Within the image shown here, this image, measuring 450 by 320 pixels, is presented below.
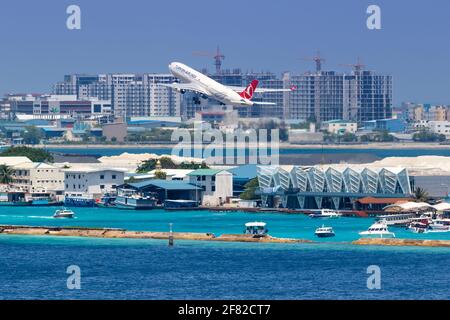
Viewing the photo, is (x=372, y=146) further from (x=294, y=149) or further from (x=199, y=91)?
(x=199, y=91)

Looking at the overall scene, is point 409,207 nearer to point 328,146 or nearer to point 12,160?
point 12,160

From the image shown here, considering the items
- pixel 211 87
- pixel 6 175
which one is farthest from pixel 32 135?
pixel 211 87

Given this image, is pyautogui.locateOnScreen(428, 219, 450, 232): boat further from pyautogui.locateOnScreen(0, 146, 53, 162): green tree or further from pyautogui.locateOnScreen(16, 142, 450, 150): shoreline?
pyautogui.locateOnScreen(16, 142, 450, 150): shoreline

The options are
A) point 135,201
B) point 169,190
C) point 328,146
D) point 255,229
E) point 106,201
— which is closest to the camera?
point 255,229

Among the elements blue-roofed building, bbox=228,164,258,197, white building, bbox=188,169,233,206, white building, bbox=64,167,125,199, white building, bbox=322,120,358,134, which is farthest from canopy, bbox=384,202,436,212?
white building, bbox=322,120,358,134

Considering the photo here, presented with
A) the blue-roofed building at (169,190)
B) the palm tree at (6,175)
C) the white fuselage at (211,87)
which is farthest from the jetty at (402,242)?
the palm tree at (6,175)
